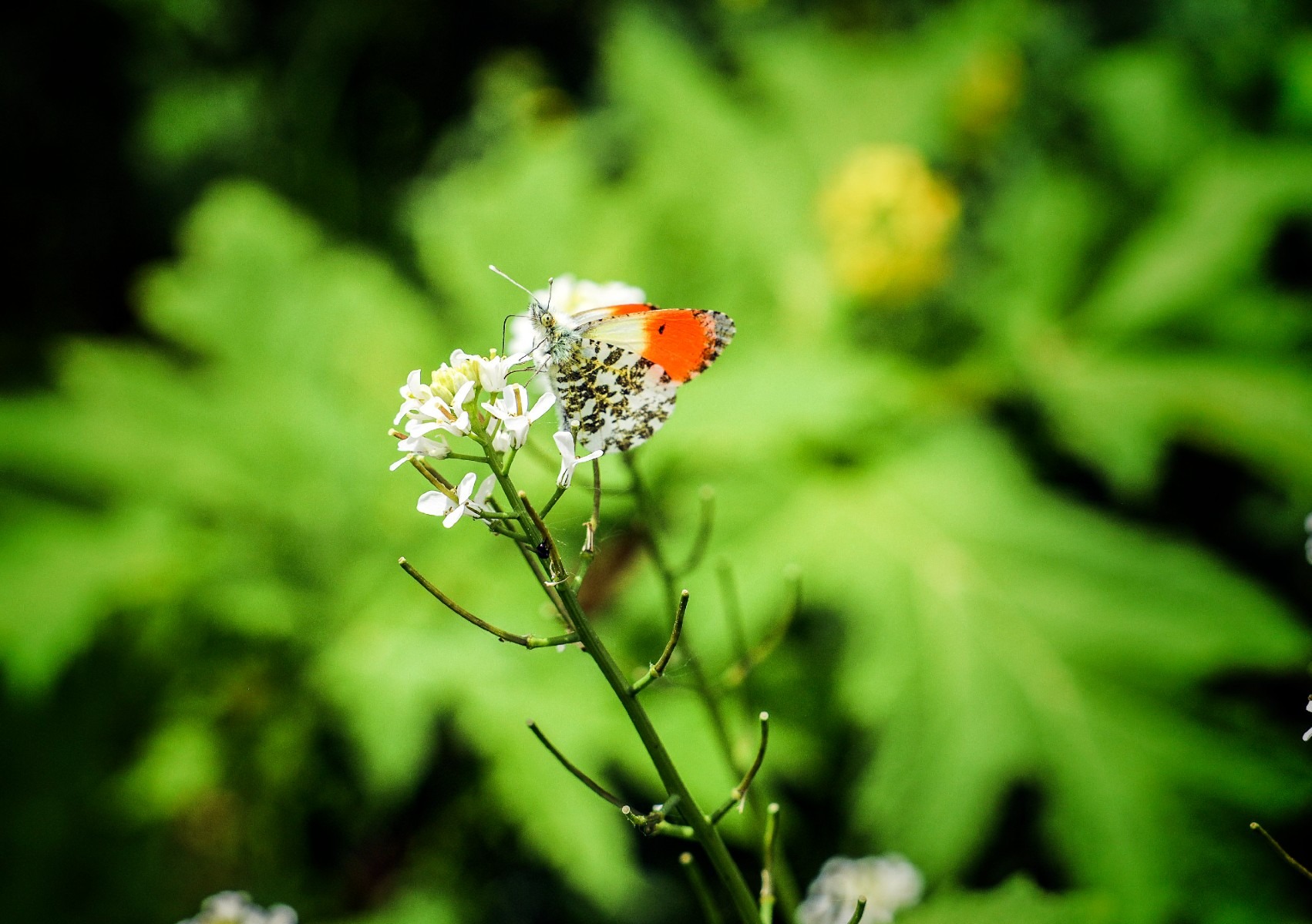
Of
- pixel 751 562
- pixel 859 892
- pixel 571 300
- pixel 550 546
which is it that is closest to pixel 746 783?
pixel 550 546

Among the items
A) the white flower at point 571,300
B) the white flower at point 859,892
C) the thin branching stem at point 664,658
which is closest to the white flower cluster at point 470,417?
the thin branching stem at point 664,658

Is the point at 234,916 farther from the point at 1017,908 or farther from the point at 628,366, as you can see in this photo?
the point at 1017,908

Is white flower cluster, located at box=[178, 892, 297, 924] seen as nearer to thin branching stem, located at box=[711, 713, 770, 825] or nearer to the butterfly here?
thin branching stem, located at box=[711, 713, 770, 825]

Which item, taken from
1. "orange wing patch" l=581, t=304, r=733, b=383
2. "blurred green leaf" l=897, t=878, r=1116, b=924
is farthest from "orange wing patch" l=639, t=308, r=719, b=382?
"blurred green leaf" l=897, t=878, r=1116, b=924

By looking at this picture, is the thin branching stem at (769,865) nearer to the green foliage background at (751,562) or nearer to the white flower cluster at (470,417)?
the white flower cluster at (470,417)

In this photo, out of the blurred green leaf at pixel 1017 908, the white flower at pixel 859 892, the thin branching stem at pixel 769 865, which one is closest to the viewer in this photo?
the thin branching stem at pixel 769 865

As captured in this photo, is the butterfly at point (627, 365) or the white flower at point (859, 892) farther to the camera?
the white flower at point (859, 892)

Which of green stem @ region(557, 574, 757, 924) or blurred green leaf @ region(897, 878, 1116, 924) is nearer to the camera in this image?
green stem @ region(557, 574, 757, 924)
